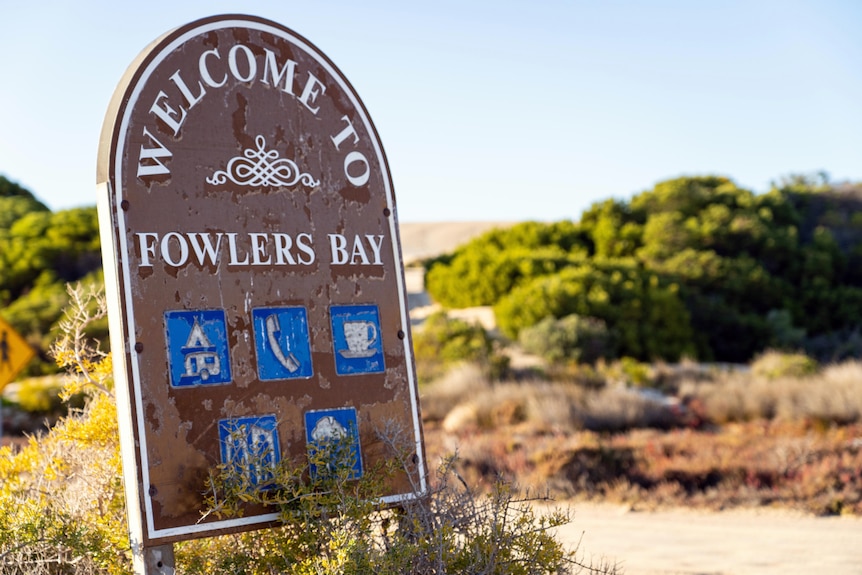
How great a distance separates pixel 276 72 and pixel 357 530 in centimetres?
222

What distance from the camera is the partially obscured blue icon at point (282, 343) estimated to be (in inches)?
169

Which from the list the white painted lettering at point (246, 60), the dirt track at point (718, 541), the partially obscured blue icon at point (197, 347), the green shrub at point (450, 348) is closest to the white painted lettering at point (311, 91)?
the white painted lettering at point (246, 60)

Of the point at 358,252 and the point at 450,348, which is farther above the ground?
the point at 358,252

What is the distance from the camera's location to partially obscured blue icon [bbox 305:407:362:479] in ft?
14.1

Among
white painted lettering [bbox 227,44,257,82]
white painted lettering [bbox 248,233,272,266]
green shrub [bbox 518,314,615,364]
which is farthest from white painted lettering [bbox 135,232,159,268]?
green shrub [bbox 518,314,615,364]

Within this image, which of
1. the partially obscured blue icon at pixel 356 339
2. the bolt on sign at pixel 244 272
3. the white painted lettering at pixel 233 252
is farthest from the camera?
the partially obscured blue icon at pixel 356 339

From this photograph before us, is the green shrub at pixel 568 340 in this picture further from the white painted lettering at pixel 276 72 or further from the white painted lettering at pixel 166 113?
the white painted lettering at pixel 166 113

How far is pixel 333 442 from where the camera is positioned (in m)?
4.39

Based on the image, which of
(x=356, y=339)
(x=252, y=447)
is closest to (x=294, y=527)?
(x=252, y=447)

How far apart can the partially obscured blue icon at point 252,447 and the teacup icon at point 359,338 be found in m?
0.53

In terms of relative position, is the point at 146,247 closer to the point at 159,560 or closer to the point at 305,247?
the point at 305,247

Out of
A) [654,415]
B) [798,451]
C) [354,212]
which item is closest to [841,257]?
[654,415]

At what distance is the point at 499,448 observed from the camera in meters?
11.9

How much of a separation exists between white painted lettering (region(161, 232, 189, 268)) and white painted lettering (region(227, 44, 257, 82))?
0.87 m
